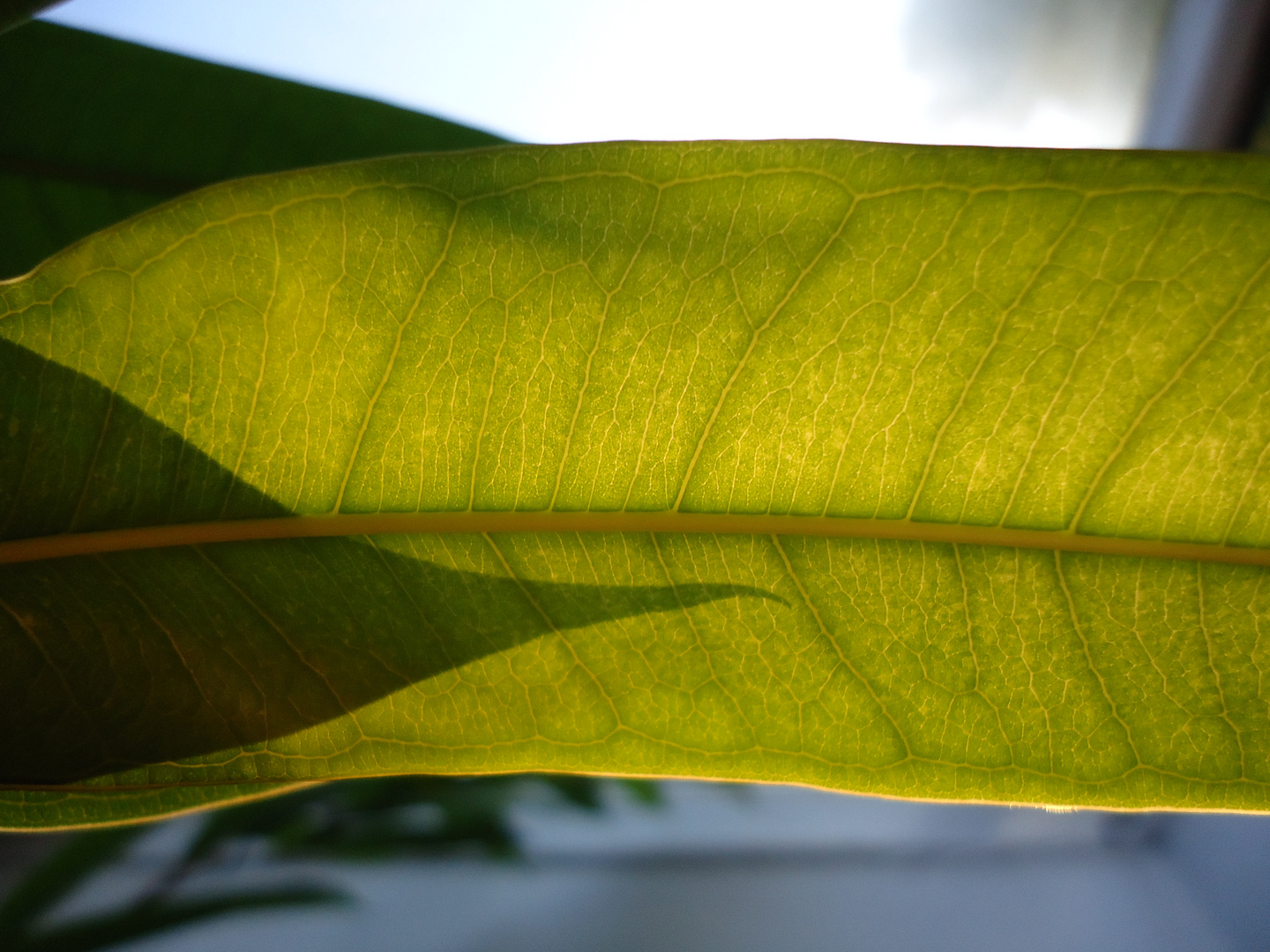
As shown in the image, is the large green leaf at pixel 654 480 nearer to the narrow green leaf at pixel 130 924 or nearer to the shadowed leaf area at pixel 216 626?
the shadowed leaf area at pixel 216 626

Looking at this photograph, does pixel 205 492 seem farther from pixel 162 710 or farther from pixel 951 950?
pixel 951 950

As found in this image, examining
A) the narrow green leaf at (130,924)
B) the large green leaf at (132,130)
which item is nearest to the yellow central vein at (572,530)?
the large green leaf at (132,130)

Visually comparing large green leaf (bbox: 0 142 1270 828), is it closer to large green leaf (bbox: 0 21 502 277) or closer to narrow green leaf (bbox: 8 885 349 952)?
large green leaf (bbox: 0 21 502 277)

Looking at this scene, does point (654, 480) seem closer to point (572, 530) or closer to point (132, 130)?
point (572, 530)

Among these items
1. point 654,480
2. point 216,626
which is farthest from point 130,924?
point 654,480

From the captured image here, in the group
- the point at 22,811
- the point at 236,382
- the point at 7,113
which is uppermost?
the point at 7,113

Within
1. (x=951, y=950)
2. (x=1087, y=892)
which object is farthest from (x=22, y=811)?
(x=1087, y=892)
